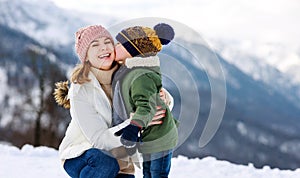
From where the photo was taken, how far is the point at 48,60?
2367cm

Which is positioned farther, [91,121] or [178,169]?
[178,169]

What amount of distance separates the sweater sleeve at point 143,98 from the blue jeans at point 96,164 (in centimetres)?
38

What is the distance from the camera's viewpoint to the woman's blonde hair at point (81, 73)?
9.86 feet

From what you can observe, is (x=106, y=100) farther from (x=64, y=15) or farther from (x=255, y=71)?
(x=255, y=71)

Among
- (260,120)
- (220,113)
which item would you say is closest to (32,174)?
(220,113)

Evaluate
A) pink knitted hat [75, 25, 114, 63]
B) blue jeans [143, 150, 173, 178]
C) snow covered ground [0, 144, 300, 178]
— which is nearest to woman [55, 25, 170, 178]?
pink knitted hat [75, 25, 114, 63]

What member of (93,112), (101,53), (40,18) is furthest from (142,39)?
(40,18)

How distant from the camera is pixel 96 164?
9.94 feet

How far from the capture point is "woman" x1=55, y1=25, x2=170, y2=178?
296cm

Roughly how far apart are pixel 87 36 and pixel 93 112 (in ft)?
1.41

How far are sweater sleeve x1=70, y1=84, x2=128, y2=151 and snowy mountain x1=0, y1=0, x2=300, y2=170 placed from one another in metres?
0.27

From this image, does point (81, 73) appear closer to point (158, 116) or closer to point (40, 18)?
point (158, 116)

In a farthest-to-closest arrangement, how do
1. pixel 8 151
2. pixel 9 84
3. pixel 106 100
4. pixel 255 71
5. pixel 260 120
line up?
1. pixel 255 71
2. pixel 260 120
3. pixel 9 84
4. pixel 8 151
5. pixel 106 100

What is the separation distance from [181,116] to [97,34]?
2.15 ft
